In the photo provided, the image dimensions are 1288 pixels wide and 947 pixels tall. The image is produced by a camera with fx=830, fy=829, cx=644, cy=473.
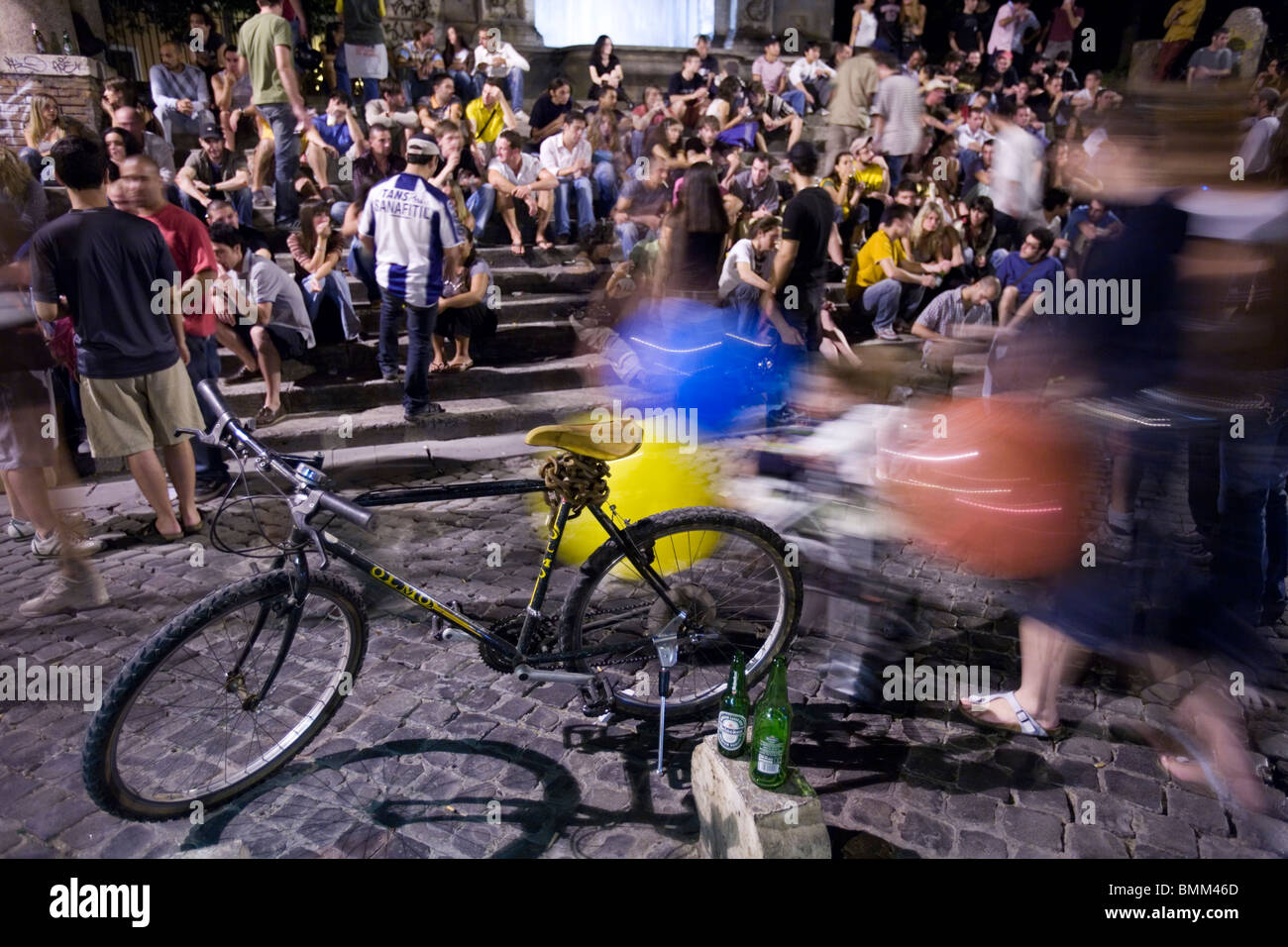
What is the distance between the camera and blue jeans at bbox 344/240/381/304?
25.6 ft

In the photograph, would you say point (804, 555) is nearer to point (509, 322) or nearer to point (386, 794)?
point (386, 794)

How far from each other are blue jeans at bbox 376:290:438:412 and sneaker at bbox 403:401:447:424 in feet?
0.09

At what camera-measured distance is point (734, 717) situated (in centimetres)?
288

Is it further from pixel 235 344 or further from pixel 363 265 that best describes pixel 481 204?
pixel 235 344

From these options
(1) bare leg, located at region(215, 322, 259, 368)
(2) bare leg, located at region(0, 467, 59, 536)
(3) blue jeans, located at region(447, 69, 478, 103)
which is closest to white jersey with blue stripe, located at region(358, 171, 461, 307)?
(1) bare leg, located at region(215, 322, 259, 368)

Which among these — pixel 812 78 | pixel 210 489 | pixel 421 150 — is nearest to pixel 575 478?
pixel 210 489

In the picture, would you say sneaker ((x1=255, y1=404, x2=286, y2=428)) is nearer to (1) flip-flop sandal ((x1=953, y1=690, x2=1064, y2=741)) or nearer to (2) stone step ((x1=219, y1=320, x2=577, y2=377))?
(2) stone step ((x1=219, y1=320, x2=577, y2=377))

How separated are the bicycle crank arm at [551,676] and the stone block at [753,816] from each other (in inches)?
26.1

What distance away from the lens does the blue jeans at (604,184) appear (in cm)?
1016

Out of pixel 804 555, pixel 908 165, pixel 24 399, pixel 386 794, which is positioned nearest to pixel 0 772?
pixel 386 794

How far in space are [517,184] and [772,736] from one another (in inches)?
323

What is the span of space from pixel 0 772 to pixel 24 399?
2.33m
